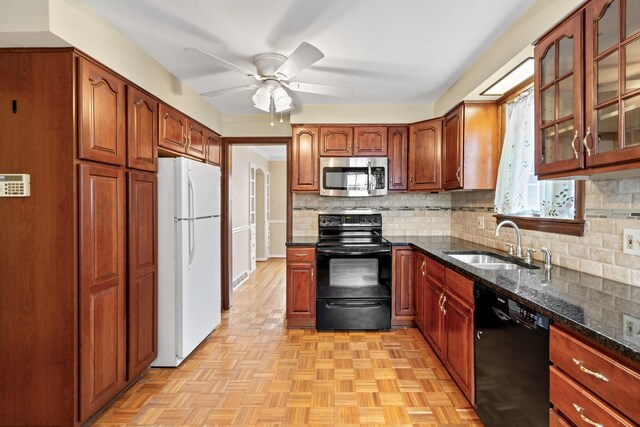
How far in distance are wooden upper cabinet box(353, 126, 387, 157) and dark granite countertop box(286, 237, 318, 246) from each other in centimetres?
109

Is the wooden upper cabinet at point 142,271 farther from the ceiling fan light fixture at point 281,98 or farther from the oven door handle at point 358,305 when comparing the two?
the oven door handle at point 358,305

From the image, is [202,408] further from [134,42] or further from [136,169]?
[134,42]

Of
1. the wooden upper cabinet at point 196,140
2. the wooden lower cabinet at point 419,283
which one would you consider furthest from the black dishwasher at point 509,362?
the wooden upper cabinet at point 196,140

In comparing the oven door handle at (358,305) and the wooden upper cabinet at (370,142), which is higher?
the wooden upper cabinet at (370,142)

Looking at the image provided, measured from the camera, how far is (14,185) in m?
1.71

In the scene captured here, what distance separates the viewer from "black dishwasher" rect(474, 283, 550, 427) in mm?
1302

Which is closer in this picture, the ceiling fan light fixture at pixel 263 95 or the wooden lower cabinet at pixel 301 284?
the ceiling fan light fixture at pixel 263 95

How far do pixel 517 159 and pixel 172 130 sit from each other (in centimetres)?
277

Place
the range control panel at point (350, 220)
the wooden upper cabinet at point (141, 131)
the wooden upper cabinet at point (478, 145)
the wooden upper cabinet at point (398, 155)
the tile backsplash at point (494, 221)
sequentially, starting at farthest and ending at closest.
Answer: the range control panel at point (350, 220), the wooden upper cabinet at point (398, 155), the wooden upper cabinet at point (478, 145), the wooden upper cabinet at point (141, 131), the tile backsplash at point (494, 221)

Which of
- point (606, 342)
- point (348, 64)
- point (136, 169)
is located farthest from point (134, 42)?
point (606, 342)

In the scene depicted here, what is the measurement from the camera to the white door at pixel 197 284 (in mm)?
2600

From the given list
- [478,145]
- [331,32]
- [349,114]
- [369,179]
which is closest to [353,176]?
[369,179]

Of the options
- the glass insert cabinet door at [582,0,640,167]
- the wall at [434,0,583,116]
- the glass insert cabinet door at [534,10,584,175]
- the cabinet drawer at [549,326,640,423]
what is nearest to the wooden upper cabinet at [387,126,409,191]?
the wall at [434,0,583,116]

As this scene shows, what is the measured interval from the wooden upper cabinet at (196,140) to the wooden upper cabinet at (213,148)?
12 centimetres
